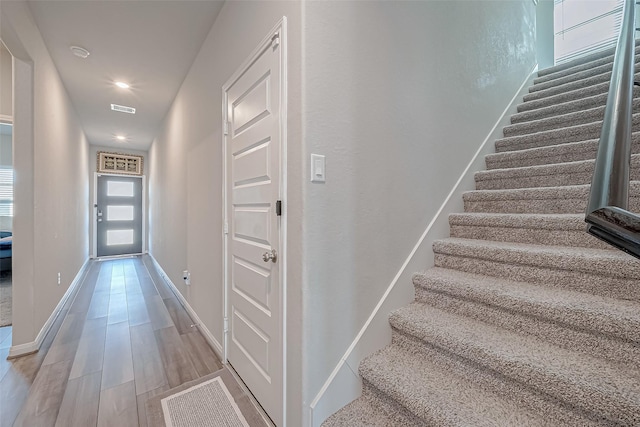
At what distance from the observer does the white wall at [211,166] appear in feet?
4.07

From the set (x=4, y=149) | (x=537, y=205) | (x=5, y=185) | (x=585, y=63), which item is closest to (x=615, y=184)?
(x=537, y=205)

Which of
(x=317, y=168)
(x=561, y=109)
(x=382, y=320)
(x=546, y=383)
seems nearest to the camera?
(x=546, y=383)

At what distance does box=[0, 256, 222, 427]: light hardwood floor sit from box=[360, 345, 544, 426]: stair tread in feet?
4.21

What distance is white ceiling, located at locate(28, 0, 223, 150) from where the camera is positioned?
2121 mm

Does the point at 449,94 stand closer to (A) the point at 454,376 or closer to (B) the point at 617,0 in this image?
(A) the point at 454,376

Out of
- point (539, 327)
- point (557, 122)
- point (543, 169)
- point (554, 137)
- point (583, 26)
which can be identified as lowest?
point (539, 327)

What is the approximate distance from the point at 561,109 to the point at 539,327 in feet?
7.50

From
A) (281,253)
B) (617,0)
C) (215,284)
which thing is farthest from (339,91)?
(617,0)

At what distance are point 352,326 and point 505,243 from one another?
110 cm

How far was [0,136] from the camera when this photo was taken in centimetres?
448

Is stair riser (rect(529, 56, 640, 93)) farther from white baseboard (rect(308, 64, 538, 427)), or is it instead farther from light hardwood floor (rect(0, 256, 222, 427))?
light hardwood floor (rect(0, 256, 222, 427))

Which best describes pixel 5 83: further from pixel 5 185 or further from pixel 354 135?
pixel 354 135

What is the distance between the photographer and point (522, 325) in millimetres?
1219

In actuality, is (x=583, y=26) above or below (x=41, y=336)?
above
